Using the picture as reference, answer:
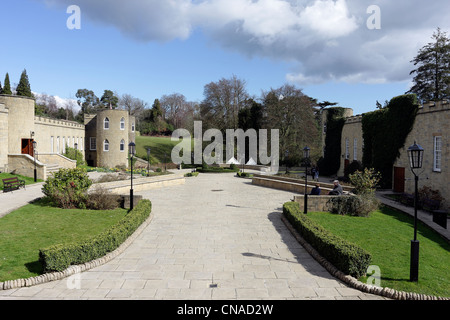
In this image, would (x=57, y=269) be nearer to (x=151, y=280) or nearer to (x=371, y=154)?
(x=151, y=280)

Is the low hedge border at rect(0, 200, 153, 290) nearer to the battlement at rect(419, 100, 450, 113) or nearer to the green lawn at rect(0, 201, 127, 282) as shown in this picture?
the green lawn at rect(0, 201, 127, 282)

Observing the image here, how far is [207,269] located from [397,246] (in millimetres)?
6356

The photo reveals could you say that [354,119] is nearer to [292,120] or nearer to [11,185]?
[292,120]

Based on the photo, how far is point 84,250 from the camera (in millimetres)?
7883

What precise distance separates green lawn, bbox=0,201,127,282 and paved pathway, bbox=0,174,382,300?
129 centimetres

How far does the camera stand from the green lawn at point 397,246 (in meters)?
7.13

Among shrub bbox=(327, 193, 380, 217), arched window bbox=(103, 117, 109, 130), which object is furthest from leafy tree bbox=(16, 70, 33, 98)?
shrub bbox=(327, 193, 380, 217)

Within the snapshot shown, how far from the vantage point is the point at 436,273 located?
26.1 feet

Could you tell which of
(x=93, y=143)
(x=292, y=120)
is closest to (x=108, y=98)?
(x=93, y=143)

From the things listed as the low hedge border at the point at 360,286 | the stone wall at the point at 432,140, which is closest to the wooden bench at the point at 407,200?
the stone wall at the point at 432,140

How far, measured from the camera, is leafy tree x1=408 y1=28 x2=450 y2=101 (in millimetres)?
37938

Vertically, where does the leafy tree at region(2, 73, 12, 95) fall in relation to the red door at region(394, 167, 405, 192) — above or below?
above

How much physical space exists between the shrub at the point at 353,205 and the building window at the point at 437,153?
6.49m
